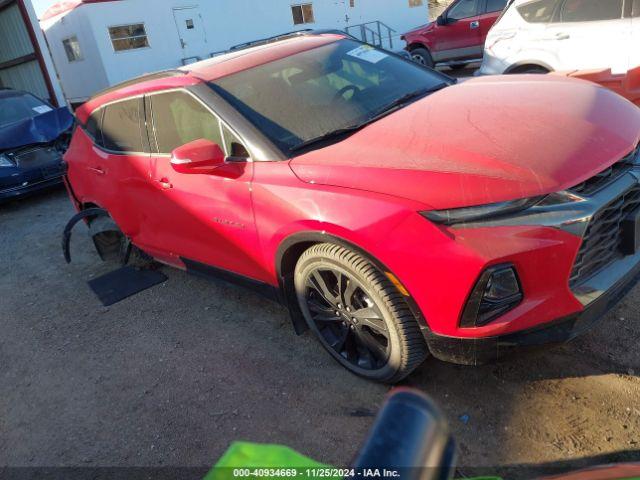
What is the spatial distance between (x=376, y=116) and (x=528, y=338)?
1552 mm

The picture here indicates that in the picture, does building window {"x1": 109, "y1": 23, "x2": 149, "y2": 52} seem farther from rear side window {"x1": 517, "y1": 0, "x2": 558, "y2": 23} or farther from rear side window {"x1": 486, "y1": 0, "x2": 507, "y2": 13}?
rear side window {"x1": 517, "y1": 0, "x2": 558, "y2": 23}

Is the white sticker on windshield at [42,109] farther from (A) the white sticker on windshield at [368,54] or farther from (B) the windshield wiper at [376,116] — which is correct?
(B) the windshield wiper at [376,116]

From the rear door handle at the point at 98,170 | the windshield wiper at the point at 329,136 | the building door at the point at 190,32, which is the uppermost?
the building door at the point at 190,32

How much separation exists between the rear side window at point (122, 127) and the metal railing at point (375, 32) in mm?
17542

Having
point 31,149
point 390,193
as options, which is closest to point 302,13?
point 31,149

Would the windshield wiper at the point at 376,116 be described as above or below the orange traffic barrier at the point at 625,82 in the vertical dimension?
above

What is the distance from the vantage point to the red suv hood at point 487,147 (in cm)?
215

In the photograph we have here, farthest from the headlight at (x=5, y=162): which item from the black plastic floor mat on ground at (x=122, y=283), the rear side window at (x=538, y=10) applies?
the rear side window at (x=538, y=10)

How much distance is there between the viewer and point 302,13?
1862 cm

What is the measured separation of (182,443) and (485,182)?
6.48 feet

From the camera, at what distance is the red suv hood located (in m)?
2.15

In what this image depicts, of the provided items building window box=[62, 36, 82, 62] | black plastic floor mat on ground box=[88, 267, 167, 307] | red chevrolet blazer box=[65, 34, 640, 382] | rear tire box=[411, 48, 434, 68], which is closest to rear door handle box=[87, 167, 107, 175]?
red chevrolet blazer box=[65, 34, 640, 382]

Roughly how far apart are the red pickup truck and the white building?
7786 mm

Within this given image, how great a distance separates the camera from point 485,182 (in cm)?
215
